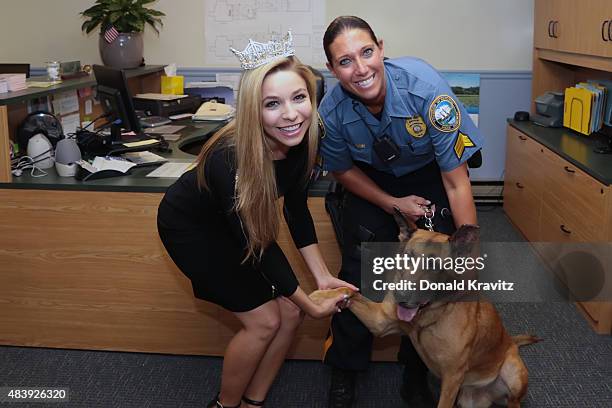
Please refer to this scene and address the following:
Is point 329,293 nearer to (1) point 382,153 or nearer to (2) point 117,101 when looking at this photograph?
(1) point 382,153

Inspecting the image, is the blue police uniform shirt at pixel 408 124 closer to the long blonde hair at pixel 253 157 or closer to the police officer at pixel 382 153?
the police officer at pixel 382 153

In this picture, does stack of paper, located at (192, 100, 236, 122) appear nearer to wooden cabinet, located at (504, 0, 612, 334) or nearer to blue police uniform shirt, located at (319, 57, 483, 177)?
wooden cabinet, located at (504, 0, 612, 334)

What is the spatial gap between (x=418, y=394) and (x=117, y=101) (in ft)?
6.64

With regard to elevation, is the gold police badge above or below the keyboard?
above

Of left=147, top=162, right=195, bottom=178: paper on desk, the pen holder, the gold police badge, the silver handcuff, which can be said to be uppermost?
the pen holder

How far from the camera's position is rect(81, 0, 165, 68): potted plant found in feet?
14.2

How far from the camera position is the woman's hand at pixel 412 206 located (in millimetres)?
2201

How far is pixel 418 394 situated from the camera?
95.3 inches

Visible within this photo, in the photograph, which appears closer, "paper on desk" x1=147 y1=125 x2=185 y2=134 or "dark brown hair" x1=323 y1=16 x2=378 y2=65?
"dark brown hair" x1=323 y1=16 x2=378 y2=65

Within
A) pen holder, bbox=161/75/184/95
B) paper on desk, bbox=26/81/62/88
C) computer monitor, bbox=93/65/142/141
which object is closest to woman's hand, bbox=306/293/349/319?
computer monitor, bbox=93/65/142/141

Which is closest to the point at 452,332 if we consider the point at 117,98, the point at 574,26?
the point at 117,98

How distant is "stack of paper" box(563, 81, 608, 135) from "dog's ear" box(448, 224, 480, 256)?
2315mm

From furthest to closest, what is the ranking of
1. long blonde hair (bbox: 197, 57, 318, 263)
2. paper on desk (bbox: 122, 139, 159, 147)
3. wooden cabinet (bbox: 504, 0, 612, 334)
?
paper on desk (bbox: 122, 139, 159, 147)
wooden cabinet (bbox: 504, 0, 612, 334)
long blonde hair (bbox: 197, 57, 318, 263)

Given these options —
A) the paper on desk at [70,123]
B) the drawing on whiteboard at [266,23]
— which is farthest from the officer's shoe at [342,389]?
the drawing on whiteboard at [266,23]
